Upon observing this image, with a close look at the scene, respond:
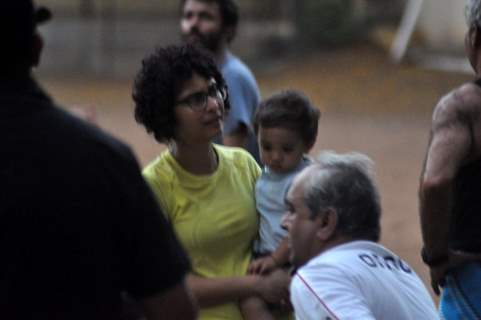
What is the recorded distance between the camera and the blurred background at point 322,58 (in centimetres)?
1855

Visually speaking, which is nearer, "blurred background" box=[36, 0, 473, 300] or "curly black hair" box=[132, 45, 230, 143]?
"curly black hair" box=[132, 45, 230, 143]

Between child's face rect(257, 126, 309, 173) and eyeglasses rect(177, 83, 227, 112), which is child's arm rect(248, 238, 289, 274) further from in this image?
eyeglasses rect(177, 83, 227, 112)

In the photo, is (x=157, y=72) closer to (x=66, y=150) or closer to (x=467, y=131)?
(x=467, y=131)

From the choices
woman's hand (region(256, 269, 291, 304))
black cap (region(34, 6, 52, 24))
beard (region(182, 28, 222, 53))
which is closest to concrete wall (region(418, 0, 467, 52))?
beard (region(182, 28, 222, 53))

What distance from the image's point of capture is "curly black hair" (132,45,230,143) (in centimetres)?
427

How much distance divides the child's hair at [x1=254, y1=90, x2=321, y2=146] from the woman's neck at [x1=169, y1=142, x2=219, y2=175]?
348 mm

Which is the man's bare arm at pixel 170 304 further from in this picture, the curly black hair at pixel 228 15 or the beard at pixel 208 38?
the curly black hair at pixel 228 15

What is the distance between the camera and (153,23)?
25156 mm

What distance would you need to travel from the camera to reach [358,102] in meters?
21.0

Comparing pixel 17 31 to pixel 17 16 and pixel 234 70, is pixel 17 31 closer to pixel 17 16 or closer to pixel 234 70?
pixel 17 16

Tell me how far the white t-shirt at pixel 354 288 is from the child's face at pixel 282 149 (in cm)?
105

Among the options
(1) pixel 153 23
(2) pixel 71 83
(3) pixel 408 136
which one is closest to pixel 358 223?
(3) pixel 408 136

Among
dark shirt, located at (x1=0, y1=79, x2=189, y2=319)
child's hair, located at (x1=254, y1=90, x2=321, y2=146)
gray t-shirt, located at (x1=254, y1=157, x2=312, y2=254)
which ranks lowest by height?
gray t-shirt, located at (x1=254, y1=157, x2=312, y2=254)

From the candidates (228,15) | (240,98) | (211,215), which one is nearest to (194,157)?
(211,215)
